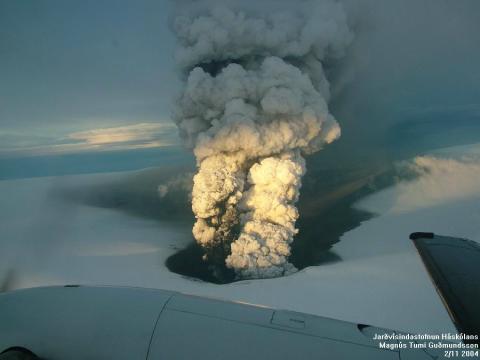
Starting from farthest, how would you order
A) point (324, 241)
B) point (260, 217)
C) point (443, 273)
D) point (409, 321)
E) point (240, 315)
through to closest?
point (324, 241)
point (260, 217)
point (409, 321)
point (443, 273)
point (240, 315)

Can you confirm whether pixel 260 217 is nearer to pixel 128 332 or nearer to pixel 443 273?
pixel 443 273

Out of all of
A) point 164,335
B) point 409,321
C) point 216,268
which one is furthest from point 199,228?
point 164,335

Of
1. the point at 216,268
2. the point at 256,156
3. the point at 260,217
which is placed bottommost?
the point at 216,268

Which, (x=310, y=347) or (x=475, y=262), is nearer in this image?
(x=310, y=347)

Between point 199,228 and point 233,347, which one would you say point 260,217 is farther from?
point 233,347

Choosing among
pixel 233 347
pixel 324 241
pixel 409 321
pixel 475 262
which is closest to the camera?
pixel 233 347

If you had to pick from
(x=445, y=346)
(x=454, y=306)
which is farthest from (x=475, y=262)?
(x=445, y=346)

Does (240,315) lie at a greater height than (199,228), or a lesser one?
greater
